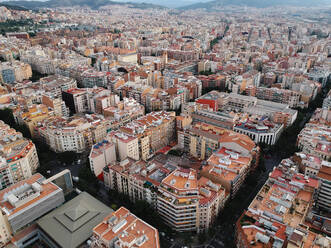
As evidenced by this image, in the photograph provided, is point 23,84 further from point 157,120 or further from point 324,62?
point 324,62

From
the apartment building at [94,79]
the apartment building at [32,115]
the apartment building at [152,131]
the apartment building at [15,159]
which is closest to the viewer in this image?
the apartment building at [15,159]

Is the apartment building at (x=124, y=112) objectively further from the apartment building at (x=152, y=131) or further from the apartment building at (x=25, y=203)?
the apartment building at (x=25, y=203)

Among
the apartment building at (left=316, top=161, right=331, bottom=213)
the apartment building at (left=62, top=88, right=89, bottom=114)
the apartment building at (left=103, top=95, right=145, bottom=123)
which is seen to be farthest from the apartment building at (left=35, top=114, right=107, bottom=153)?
the apartment building at (left=316, top=161, right=331, bottom=213)

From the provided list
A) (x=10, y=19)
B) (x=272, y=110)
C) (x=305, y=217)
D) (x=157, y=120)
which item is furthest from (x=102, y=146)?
(x=10, y=19)

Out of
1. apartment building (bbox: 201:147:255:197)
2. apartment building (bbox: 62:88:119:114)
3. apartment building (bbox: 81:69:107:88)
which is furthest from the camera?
apartment building (bbox: 81:69:107:88)

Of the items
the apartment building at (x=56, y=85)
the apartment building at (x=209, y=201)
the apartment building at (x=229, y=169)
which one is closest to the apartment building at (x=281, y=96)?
the apartment building at (x=229, y=169)

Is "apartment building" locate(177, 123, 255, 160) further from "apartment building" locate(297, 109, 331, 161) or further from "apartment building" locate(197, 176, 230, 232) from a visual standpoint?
"apartment building" locate(297, 109, 331, 161)
